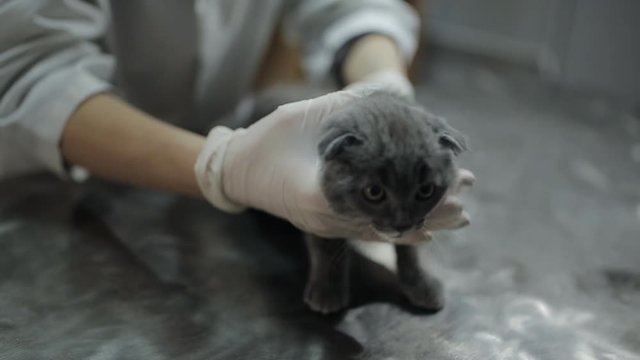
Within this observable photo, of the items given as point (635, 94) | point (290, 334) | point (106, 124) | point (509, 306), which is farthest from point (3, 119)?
point (635, 94)

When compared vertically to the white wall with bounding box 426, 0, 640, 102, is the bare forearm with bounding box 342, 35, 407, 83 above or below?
below

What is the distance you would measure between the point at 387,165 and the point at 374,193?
0.03 metres

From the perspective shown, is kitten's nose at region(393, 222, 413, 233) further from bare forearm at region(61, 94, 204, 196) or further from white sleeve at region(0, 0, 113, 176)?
white sleeve at region(0, 0, 113, 176)

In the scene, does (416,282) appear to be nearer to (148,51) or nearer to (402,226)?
(402,226)

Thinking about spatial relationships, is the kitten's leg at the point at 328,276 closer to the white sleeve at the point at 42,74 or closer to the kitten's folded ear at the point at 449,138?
the kitten's folded ear at the point at 449,138

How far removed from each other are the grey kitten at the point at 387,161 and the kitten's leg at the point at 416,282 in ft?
0.40

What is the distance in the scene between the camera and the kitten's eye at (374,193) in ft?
2.44

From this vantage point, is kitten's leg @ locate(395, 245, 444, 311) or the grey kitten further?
kitten's leg @ locate(395, 245, 444, 311)

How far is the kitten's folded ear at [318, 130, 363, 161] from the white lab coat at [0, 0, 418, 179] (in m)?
0.36

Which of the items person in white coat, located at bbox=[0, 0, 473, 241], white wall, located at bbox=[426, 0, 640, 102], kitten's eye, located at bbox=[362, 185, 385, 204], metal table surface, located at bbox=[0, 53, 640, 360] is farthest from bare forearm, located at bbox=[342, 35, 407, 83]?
white wall, located at bbox=[426, 0, 640, 102]

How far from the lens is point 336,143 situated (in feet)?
2.43

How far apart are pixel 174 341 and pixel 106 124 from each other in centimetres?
30

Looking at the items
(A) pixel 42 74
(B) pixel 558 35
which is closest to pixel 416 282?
(A) pixel 42 74

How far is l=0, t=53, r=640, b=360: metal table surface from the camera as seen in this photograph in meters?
0.80
